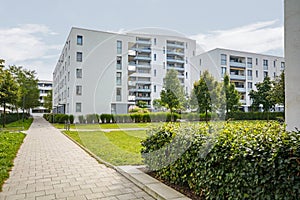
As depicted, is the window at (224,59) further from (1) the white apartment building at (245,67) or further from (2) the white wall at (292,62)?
(2) the white wall at (292,62)

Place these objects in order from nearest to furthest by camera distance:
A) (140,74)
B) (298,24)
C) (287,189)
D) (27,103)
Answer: (287,189), (298,24), (140,74), (27,103)

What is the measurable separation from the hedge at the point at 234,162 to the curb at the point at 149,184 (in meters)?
0.24

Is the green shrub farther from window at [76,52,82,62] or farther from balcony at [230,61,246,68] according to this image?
balcony at [230,61,246,68]

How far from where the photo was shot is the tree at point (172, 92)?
652cm

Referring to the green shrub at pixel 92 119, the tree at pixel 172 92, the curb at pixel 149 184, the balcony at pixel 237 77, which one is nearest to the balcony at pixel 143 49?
the tree at pixel 172 92

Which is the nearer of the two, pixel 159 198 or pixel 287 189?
pixel 287 189

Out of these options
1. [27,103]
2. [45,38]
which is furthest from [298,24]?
[27,103]

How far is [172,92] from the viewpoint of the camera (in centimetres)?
678

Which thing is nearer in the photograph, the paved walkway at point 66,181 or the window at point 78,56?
the paved walkway at point 66,181

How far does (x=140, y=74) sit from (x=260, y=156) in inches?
199

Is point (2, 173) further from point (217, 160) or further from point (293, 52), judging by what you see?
point (293, 52)

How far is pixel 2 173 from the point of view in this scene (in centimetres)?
533

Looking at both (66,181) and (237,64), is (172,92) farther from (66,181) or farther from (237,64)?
(237,64)

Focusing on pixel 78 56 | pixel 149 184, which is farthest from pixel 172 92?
pixel 78 56
